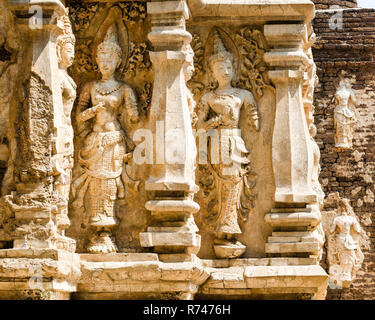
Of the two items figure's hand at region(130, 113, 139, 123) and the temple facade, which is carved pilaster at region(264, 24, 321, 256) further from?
figure's hand at region(130, 113, 139, 123)

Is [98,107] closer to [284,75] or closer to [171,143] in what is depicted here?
[171,143]

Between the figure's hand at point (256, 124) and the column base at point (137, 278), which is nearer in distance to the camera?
the column base at point (137, 278)

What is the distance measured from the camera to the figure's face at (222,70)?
11.9 metres

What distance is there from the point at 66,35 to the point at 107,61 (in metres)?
0.68

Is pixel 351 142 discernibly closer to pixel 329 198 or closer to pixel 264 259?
pixel 329 198

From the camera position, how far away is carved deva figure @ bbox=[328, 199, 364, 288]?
19016 mm

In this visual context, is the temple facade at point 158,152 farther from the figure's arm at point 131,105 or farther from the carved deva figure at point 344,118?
the carved deva figure at point 344,118

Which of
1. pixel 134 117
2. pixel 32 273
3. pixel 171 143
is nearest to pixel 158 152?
pixel 171 143

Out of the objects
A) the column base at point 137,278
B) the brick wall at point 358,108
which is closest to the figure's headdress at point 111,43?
the column base at point 137,278

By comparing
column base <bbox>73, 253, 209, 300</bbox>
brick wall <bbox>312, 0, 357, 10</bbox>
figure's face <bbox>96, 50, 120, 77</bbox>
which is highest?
brick wall <bbox>312, 0, 357, 10</bbox>

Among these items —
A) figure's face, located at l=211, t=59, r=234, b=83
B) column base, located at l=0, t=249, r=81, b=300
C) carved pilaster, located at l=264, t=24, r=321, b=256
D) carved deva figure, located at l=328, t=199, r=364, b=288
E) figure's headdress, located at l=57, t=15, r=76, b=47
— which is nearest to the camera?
column base, located at l=0, t=249, r=81, b=300

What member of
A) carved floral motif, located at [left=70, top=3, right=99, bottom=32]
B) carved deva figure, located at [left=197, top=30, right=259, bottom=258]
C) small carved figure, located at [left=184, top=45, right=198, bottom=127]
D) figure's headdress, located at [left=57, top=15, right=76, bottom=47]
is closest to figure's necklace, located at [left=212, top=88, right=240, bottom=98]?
carved deva figure, located at [left=197, top=30, right=259, bottom=258]

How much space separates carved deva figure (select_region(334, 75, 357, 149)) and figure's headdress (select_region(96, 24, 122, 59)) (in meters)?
8.66

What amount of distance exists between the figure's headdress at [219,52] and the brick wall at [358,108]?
776cm
